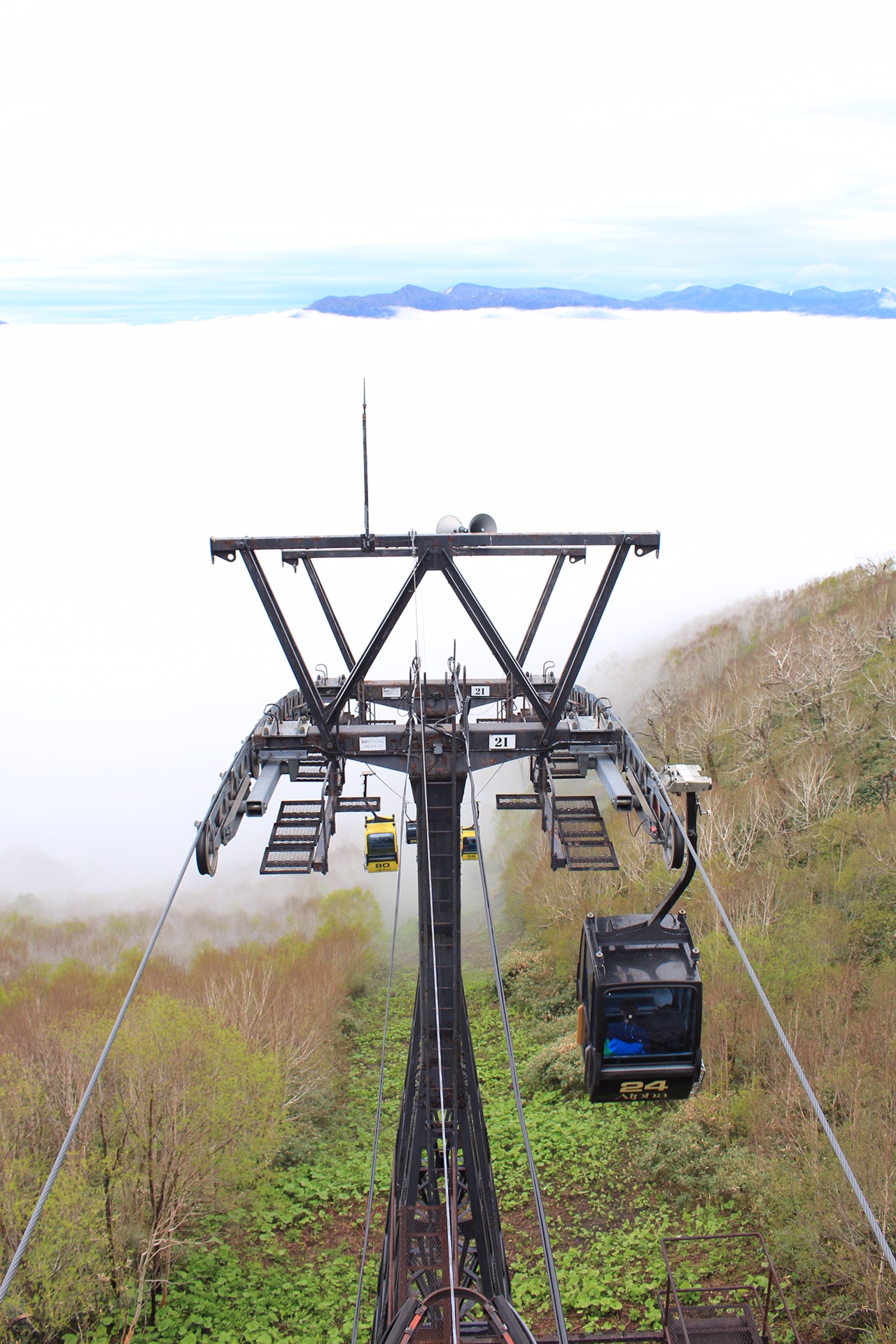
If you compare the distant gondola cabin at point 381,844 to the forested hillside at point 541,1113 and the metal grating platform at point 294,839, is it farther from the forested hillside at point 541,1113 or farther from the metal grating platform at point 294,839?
the forested hillside at point 541,1113

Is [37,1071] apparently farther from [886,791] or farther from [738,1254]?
[886,791]

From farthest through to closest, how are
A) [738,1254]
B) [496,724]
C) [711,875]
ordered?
1. [711,875]
2. [738,1254]
3. [496,724]

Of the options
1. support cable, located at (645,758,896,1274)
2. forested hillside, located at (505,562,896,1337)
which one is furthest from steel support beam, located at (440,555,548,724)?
forested hillside, located at (505,562,896,1337)

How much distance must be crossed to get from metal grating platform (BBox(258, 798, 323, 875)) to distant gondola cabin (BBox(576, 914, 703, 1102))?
10.8 ft

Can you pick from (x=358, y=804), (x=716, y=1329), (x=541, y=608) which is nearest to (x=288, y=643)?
(x=358, y=804)

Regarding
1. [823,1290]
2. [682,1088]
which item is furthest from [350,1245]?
[682,1088]

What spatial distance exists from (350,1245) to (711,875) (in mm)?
14936

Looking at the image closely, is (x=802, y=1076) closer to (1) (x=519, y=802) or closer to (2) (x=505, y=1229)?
(1) (x=519, y=802)

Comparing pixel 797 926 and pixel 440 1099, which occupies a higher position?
pixel 440 1099

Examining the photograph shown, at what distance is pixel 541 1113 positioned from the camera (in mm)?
23422

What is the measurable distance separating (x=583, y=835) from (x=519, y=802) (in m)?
2.33

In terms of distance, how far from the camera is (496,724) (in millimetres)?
11117

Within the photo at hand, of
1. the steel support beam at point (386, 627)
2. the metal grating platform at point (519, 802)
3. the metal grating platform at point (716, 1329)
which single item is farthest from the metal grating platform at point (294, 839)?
the metal grating platform at point (716, 1329)

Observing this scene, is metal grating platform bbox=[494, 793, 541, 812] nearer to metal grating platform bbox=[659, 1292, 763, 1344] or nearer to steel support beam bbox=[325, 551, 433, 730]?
steel support beam bbox=[325, 551, 433, 730]
